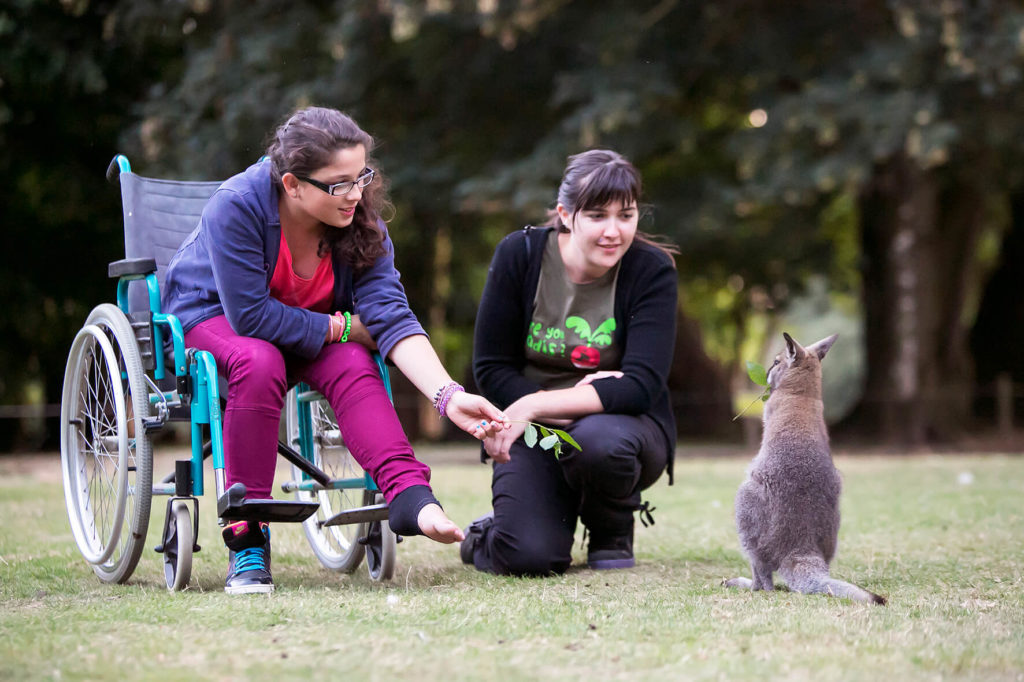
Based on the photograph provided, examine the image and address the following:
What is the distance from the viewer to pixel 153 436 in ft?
13.5

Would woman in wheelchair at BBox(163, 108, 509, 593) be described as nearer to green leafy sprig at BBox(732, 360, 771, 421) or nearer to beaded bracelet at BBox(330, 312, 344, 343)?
beaded bracelet at BBox(330, 312, 344, 343)

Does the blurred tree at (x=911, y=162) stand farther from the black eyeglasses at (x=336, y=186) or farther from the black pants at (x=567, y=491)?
the black eyeglasses at (x=336, y=186)

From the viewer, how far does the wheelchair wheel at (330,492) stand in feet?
13.7

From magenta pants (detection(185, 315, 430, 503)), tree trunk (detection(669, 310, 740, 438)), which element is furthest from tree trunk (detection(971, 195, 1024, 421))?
magenta pants (detection(185, 315, 430, 503))

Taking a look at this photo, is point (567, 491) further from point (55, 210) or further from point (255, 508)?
A: point (55, 210)

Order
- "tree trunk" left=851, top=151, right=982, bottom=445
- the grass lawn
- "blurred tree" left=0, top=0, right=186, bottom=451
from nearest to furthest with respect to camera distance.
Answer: the grass lawn, "tree trunk" left=851, top=151, right=982, bottom=445, "blurred tree" left=0, top=0, right=186, bottom=451

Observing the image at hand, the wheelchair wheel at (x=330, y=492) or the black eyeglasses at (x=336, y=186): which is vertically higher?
the black eyeglasses at (x=336, y=186)

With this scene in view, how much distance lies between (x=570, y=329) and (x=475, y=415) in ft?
2.67

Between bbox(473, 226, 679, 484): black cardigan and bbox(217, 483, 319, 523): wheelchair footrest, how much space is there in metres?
1.12

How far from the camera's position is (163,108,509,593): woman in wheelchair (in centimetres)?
351

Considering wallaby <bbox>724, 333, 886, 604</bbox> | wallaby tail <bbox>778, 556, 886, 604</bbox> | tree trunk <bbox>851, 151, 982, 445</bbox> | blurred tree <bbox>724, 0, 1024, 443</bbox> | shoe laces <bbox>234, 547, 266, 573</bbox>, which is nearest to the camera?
wallaby tail <bbox>778, 556, 886, 604</bbox>

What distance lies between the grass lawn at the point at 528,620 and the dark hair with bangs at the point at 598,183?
1307mm

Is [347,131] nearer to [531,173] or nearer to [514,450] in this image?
[514,450]

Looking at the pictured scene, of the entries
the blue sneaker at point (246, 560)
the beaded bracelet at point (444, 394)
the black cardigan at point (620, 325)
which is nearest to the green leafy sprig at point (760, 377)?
the black cardigan at point (620, 325)
